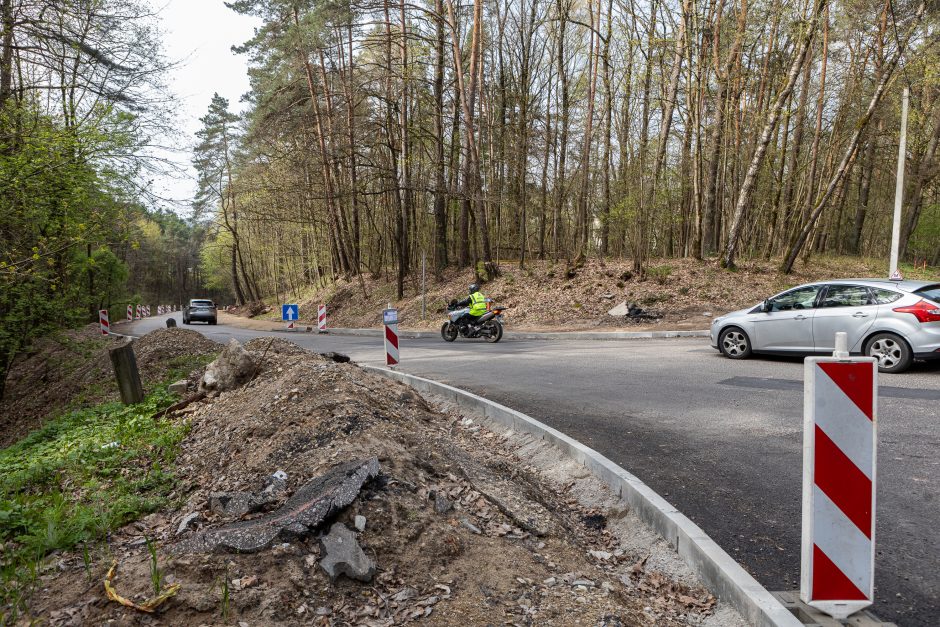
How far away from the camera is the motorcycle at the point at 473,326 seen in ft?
51.2

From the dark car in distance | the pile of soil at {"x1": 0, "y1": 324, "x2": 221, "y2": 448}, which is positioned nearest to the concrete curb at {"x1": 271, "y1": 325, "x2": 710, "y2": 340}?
the pile of soil at {"x1": 0, "y1": 324, "x2": 221, "y2": 448}

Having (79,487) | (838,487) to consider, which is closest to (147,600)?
(79,487)

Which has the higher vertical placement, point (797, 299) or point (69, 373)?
point (797, 299)

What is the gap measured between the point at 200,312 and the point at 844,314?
3721 centimetres

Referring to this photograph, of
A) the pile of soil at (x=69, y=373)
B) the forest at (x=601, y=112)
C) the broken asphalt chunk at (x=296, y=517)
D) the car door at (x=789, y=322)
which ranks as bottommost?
the pile of soil at (x=69, y=373)

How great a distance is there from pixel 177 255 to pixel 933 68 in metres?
98.9

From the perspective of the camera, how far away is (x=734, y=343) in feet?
33.4

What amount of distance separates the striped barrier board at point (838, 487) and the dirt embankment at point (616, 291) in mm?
14258

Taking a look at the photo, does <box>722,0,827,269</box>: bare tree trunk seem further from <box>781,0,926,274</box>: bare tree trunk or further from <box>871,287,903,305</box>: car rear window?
<box>871,287,903,305</box>: car rear window

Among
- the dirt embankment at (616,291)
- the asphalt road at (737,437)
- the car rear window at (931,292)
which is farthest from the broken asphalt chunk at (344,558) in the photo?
the dirt embankment at (616,291)

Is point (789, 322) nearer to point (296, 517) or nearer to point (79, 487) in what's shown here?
point (296, 517)

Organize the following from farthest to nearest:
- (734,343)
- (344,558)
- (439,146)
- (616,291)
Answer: (439,146) < (616,291) < (734,343) < (344,558)

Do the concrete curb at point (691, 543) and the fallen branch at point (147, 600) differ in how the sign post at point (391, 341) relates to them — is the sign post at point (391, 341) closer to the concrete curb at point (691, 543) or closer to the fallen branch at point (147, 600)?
the concrete curb at point (691, 543)

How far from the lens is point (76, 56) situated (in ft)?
26.6
